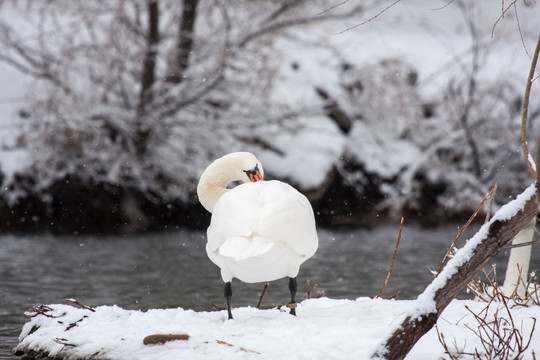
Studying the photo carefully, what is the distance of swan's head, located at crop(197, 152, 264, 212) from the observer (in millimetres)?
5184

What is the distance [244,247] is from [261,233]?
13 centimetres

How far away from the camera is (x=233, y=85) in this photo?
1391 cm

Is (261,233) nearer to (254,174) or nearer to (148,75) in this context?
(254,174)

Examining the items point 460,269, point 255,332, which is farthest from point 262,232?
point 460,269

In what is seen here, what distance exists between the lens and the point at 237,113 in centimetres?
1406

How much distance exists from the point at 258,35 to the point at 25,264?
7954 millimetres

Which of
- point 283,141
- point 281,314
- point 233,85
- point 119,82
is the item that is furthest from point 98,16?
point 281,314

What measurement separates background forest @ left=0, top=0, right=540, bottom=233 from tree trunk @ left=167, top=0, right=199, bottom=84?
29 millimetres

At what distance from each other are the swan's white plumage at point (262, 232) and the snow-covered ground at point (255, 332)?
33 centimetres

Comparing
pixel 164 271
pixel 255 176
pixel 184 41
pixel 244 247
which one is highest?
pixel 184 41

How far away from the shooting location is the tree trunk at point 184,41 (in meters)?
13.9

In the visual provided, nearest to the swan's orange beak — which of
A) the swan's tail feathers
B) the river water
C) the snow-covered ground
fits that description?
the snow-covered ground

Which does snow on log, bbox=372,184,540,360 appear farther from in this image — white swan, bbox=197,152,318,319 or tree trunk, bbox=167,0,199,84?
tree trunk, bbox=167,0,199,84

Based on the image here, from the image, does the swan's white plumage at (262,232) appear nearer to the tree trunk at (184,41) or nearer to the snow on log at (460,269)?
the snow on log at (460,269)
